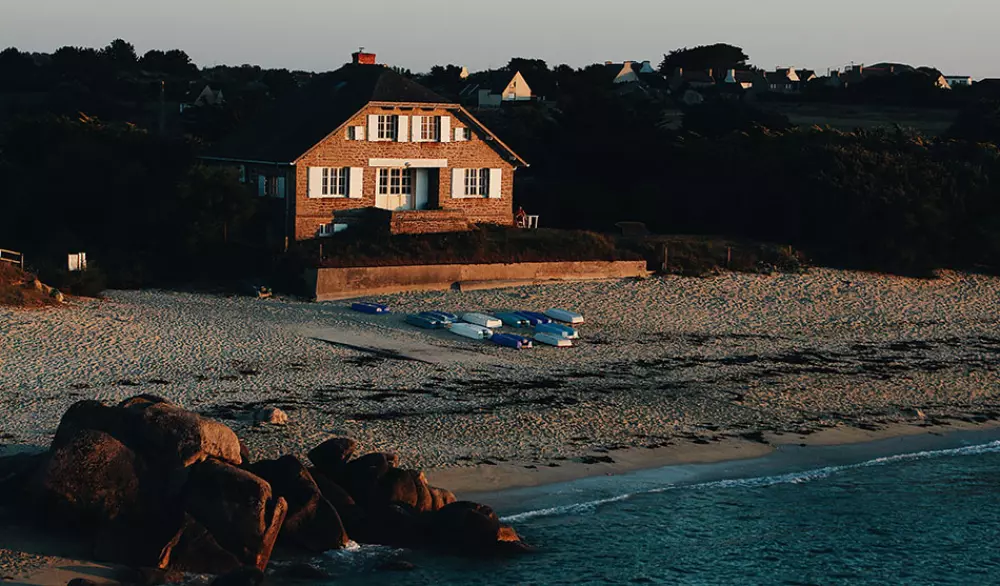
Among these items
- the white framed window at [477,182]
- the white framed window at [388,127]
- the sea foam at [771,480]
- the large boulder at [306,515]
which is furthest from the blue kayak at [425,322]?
the large boulder at [306,515]

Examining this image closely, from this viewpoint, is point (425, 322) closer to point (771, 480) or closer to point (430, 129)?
point (430, 129)

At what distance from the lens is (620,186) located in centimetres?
5931

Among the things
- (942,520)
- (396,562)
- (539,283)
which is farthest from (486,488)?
(539,283)

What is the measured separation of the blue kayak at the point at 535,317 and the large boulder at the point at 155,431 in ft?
57.6

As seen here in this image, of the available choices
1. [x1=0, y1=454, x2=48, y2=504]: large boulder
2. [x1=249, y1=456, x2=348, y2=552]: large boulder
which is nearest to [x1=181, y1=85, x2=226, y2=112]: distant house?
[x1=0, y1=454, x2=48, y2=504]: large boulder

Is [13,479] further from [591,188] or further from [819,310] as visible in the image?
[591,188]

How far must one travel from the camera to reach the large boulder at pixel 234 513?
1895 cm

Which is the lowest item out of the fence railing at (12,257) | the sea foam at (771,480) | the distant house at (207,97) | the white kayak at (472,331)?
the sea foam at (771,480)

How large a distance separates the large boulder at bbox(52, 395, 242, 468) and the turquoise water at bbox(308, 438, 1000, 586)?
2646 millimetres

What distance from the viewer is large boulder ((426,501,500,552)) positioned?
67.5 feet

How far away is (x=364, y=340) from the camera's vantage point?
34406 mm

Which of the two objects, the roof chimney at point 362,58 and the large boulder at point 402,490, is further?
the roof chimney at point 362,58

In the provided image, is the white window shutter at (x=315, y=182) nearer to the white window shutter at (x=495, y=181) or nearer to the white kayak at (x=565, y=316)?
the white window shutter at (x=495, y=181)

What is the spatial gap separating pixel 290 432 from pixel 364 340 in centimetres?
962
